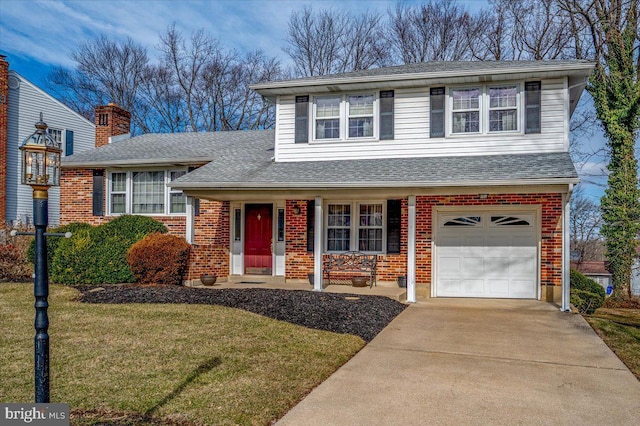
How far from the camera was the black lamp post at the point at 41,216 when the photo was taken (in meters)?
3.15

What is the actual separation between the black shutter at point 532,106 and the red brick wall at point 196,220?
7.84 m

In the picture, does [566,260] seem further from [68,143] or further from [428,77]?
[68,143]

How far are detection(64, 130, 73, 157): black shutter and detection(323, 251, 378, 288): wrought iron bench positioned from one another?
1586 cm

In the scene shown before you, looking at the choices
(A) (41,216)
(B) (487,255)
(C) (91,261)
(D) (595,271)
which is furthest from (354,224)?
(D) (595,271)

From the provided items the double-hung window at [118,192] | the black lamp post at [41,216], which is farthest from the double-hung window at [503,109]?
the double-hung window at [118,192]

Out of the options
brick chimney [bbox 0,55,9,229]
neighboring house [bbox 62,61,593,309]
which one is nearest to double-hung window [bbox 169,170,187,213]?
neighboring house [bbox 62,61,593,309]

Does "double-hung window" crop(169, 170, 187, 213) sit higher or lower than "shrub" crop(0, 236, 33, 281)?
higher

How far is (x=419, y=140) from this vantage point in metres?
11.4

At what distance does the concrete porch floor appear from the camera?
408 inches

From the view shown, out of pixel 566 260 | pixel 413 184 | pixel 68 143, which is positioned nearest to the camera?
pixel 566 260

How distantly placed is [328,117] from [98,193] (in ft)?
24.3

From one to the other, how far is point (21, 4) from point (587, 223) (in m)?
25.9

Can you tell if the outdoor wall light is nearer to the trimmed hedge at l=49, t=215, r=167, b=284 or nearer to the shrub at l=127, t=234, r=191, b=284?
the shrub at l=127, t=234, r=191, b=284

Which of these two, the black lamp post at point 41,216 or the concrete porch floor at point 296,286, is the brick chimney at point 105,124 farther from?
the black lamp post at point 41,216
